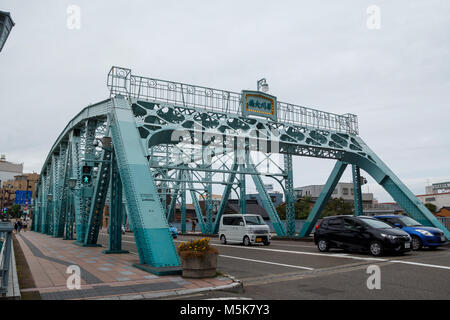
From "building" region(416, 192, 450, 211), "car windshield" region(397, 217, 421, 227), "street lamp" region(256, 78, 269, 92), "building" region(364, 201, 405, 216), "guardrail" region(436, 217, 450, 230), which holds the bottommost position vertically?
"building" region(364, 201, 405, 216)

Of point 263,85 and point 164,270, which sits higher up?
point 263,85

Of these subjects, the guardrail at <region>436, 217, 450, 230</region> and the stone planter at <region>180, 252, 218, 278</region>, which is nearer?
the stone planter at <region>180, 252, 218, 278</region>

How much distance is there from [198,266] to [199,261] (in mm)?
127

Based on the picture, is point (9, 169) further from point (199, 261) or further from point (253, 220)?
point (199, 261)

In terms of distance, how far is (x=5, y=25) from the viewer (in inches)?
353

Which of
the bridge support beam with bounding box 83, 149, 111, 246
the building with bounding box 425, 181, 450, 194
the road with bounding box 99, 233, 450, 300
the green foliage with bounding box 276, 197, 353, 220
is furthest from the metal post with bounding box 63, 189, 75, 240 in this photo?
the building with bounding box 425, 181, 450, 194

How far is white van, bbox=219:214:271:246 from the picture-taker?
20.0 m

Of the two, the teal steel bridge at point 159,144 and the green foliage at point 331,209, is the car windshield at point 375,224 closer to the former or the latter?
the teal steel bridge at point 159,144

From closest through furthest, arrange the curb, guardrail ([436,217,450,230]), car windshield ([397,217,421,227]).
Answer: the curb → car windshield ([397,217,421,227]) → guardrail ([436,217,450,230])

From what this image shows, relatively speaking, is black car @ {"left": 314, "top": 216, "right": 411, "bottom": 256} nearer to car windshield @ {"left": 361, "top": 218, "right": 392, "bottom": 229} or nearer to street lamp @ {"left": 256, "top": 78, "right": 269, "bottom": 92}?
car windshield @ {"left": 361, "top": 218, "right": 392, "bottom": 229}

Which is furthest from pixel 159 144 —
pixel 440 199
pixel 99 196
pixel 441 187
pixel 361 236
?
pixel 441 187

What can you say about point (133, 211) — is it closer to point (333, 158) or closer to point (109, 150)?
point (109, 150)

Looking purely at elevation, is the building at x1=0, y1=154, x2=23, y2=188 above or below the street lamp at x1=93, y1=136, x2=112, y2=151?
above

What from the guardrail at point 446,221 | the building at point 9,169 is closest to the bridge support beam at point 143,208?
the guardrail at point 446,221
